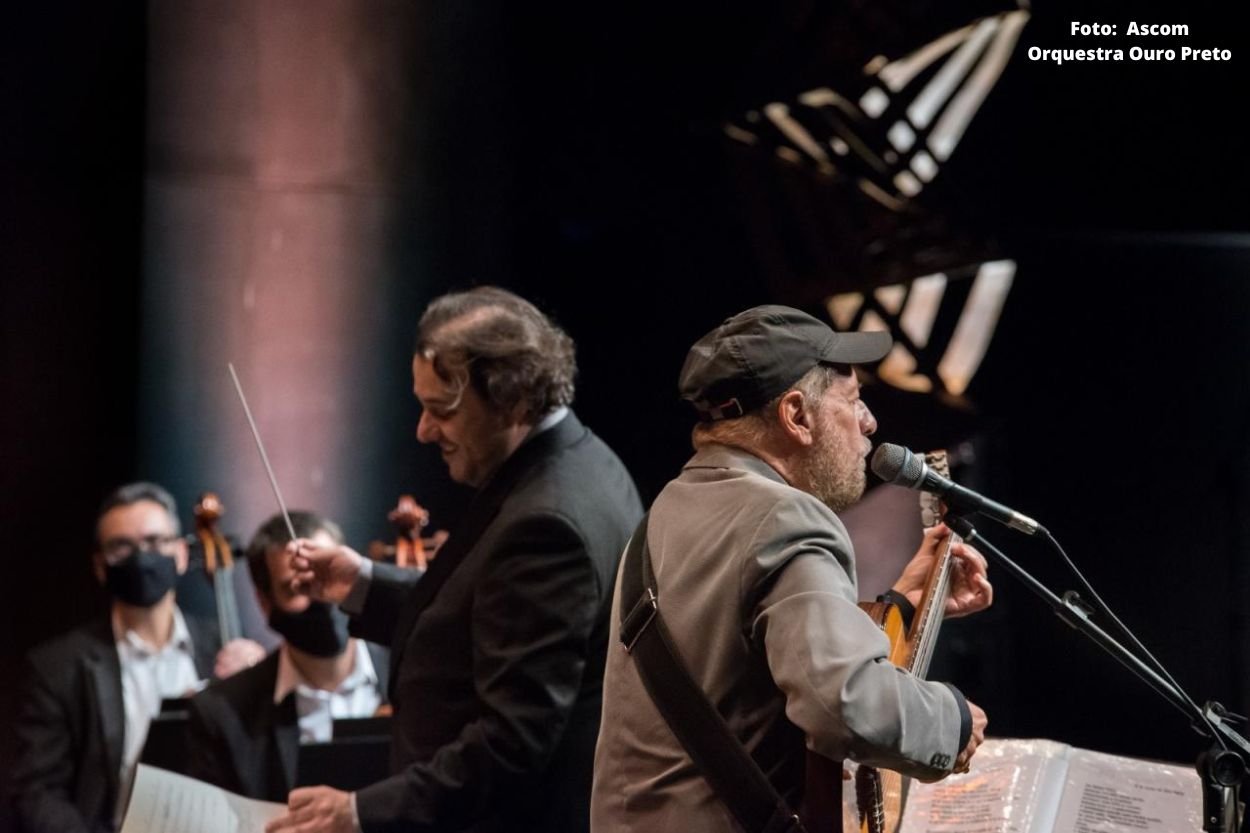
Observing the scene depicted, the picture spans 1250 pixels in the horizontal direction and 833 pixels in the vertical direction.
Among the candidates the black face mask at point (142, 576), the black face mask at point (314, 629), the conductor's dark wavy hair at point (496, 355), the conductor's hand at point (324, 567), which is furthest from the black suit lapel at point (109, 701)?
the conductor's dark wavy hair at point (496, 355)

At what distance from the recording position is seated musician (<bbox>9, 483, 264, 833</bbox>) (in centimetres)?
455

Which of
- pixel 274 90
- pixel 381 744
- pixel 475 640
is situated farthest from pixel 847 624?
pixel 274 90

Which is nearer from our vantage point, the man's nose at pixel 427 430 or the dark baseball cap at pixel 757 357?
the dark baseball cap at pixel 757 357

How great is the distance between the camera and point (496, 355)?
9.86 feet

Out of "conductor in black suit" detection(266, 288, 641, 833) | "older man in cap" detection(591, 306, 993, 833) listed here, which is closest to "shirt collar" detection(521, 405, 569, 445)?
"conductor in black suit" detection(266, 288, 641, 833)

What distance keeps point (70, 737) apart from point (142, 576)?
0.55m

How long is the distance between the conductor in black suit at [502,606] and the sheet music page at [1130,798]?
893 mm

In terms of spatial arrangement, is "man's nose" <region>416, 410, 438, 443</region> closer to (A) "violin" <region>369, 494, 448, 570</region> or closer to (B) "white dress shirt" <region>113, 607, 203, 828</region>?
(A) "violin" <region>369, 494, 448, 570</region>

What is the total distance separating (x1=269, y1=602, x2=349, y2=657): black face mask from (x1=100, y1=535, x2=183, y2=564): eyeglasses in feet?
2.37

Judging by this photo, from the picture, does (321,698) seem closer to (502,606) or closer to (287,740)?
(287,740)

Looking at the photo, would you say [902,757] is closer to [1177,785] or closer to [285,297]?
[1177,785]

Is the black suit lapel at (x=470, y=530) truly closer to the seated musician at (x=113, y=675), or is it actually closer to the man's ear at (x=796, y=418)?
the man's ear at (x=796, y=418)

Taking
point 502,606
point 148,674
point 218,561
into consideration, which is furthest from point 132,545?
point 502,606

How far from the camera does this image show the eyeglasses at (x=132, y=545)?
192 inches
